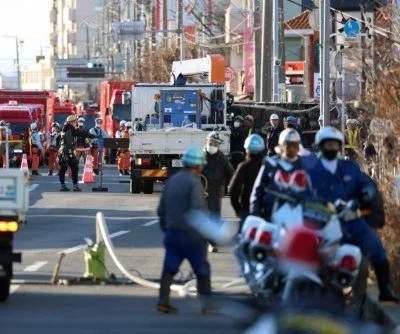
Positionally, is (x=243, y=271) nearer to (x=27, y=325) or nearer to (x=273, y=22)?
(x=27, y=325)

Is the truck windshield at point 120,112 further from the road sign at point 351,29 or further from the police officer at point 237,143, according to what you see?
the road sign at point 351,29

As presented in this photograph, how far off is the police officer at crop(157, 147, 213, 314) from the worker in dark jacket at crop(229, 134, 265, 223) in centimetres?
240

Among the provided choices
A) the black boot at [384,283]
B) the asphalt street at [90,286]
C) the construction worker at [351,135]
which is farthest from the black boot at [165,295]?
the construction worker at [351,135]

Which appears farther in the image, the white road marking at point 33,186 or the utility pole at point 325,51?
the white road marking at point 33,186

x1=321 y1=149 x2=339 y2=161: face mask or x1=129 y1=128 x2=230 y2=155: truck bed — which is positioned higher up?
x1=321 y1=149 x2=339 y2=161: face mask

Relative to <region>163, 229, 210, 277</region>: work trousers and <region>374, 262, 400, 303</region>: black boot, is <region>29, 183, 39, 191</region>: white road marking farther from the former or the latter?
<region>374, 262, 400, 303</region>: black boot

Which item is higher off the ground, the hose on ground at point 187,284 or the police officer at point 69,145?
the police officer at point 69,145

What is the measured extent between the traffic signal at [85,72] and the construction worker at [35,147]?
251 ft

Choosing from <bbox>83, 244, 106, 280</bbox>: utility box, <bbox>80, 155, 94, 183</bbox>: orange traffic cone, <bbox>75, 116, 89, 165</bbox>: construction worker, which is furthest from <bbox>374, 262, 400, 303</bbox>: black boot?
<bbox>80, 155, 94, 183</bbox>: orange traffic cone

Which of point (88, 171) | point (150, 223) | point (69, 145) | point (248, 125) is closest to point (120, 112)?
point (88, 171)

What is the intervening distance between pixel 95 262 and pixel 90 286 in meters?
0.30

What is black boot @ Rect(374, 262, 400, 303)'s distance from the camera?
14.5 meters

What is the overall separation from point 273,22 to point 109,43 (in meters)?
115

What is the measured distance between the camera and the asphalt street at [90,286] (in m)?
15.2
